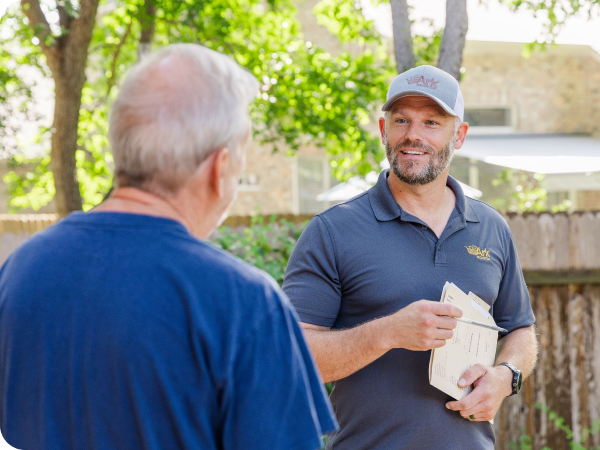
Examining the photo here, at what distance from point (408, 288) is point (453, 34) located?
7.43 ft

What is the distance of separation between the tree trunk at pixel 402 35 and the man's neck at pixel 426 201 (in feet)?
5.73

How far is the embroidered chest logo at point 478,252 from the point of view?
2.09 metres

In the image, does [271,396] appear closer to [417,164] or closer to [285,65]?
[417,164]

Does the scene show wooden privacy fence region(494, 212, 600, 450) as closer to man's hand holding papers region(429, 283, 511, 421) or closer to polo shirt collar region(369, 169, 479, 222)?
polo shirt collar region(369, 169, 479, 222)

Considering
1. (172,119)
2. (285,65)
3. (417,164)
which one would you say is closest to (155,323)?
(172,119)

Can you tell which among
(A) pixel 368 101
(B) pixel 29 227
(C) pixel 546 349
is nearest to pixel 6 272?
(C) pixel 546 349

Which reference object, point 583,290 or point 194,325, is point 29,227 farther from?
point 194,325

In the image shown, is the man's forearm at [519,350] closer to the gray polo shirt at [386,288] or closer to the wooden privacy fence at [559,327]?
the gray polo shirt at [386,288]

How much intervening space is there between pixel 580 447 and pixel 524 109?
10.6 meters

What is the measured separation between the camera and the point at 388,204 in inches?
82.8

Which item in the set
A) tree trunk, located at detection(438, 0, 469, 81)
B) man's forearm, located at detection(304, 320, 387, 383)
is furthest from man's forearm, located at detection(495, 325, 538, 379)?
tree trunk, located at detection(438, 0, 469, 81)

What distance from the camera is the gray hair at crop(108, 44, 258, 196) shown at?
100 centimetres

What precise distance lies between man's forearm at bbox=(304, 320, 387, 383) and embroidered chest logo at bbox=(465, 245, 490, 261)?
548 millimetres

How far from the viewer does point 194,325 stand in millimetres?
939
